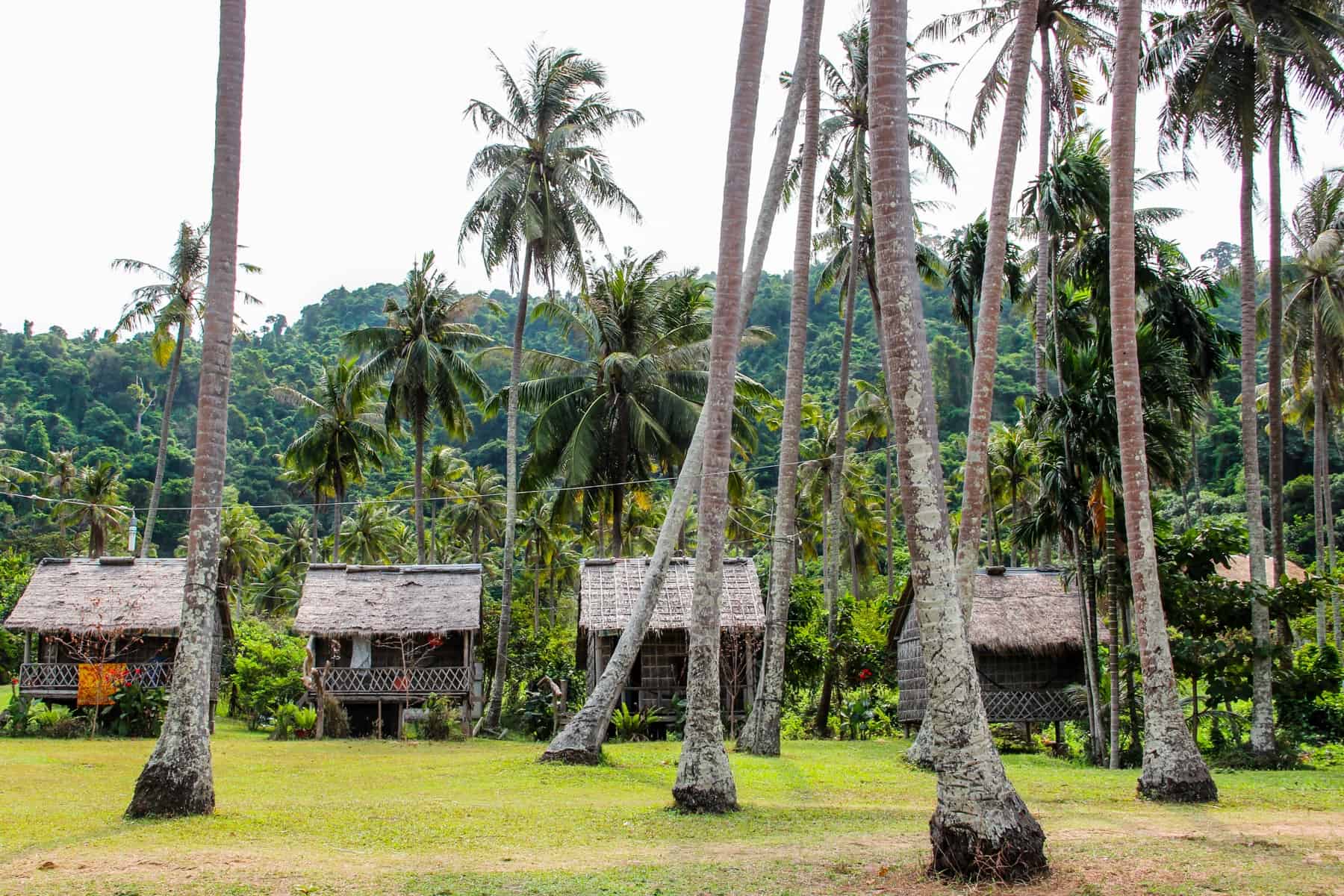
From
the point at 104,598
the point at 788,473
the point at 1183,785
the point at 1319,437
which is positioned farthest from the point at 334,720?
the point at 1319,437

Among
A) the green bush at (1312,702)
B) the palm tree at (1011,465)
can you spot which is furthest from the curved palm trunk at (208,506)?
the palm tree at (1011,465)

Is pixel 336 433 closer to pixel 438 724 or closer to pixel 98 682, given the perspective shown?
pixel 98 682

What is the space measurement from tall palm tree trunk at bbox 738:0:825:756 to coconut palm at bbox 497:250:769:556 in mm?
12196

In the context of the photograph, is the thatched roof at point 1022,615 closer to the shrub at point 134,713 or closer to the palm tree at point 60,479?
the shrub at point 134,713

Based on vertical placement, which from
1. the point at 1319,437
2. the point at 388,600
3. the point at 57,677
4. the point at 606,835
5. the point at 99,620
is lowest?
the point at 606,835

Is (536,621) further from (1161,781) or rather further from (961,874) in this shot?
(961,874)

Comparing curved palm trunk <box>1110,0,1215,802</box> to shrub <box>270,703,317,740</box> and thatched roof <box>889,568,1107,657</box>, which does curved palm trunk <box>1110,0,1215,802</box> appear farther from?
shrub <box>270,703,317,740</box>

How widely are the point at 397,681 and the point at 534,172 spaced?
13.5 metres

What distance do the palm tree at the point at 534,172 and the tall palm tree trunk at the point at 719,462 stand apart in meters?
15.3

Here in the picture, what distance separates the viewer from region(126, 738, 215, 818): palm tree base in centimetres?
1173

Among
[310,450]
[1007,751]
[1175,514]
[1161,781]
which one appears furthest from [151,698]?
[1175,514]

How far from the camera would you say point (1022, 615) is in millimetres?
26734

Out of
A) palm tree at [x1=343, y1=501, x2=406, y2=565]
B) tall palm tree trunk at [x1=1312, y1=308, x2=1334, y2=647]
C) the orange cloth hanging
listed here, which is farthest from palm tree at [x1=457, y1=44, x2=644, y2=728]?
palm tree at [x1=343, y1=501, x2=406, y2=565]

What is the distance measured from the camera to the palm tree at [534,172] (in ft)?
96.2
